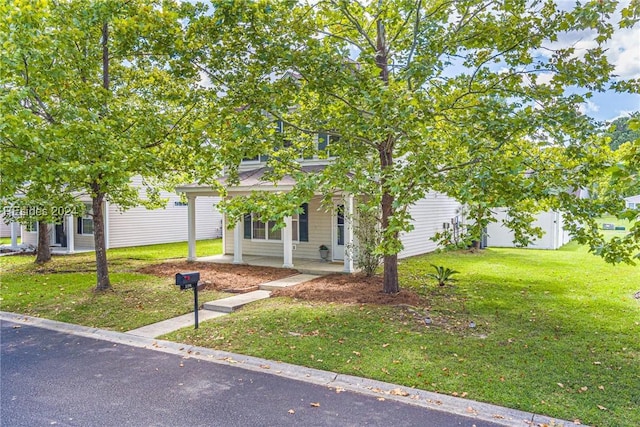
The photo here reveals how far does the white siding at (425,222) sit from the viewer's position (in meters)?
16.4

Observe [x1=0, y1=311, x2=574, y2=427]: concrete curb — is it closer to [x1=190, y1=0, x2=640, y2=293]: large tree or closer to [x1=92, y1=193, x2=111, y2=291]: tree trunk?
[x1=190, y1=0, x2=640, y2=293]: large tree

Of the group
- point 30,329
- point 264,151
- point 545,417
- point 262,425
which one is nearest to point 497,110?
point 264,151

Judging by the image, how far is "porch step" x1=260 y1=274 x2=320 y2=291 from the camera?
11.1 meters

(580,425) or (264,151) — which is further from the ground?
(264,151)

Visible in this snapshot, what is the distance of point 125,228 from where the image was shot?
71.3 feet

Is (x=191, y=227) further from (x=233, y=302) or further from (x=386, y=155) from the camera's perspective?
(x=386, y=155)

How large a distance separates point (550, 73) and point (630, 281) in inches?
277

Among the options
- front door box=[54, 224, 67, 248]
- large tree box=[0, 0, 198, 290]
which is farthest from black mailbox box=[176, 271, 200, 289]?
front door box=[54, 224, 67, 248]

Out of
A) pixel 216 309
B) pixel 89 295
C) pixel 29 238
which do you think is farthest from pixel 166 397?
pixel 29 238

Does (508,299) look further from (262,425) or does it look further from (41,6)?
(41,6)

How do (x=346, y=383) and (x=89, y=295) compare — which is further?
(x=89, y=295)

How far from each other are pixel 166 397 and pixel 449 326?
482cm

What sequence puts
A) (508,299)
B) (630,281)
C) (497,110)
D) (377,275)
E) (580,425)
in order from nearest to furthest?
(580,425) → (497,110) → (508,299) → (630,281) → (377,275)

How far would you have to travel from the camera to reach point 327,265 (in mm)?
14156
